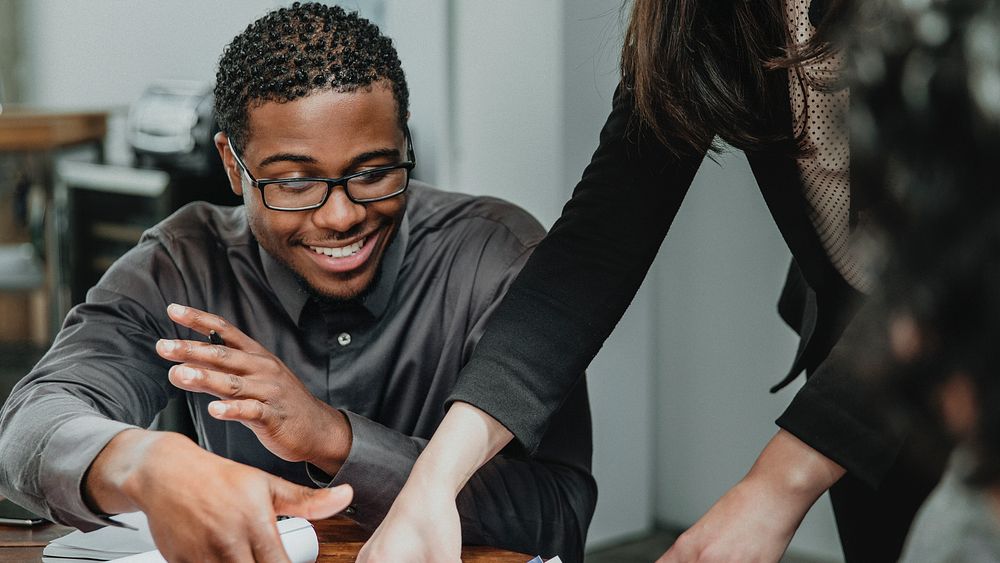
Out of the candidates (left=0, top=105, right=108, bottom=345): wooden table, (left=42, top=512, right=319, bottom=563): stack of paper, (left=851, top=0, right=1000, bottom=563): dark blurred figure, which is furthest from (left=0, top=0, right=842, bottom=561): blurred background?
(left=851, top=0, right=1000, bottom=563): dark blurred figure

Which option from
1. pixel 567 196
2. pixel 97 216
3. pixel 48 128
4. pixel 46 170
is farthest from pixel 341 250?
pixel 46 170

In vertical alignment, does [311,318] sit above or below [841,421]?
below

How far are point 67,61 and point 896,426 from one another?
485 centimetres

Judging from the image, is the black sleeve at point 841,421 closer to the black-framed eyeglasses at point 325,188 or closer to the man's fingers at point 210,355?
the man's fingers at point 210,355

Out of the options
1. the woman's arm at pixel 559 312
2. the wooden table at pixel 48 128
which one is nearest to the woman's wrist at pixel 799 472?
the woman's arm at pixel 559 312

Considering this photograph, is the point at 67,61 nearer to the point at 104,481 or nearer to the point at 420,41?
the point at 420,41

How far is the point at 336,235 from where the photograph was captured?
53.1 inches

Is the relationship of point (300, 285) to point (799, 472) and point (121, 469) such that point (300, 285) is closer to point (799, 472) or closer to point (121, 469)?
point (121, 469)

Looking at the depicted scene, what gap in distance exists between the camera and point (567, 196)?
273cm

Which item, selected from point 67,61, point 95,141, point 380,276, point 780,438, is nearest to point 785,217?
point 780,438

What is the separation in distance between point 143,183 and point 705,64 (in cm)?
249

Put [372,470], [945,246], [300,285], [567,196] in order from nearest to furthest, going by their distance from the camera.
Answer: [945,246] < [372,470] < [300,285] < [567,196]

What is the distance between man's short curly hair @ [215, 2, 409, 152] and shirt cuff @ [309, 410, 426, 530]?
1.44ft

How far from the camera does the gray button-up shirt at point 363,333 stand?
1.29m
